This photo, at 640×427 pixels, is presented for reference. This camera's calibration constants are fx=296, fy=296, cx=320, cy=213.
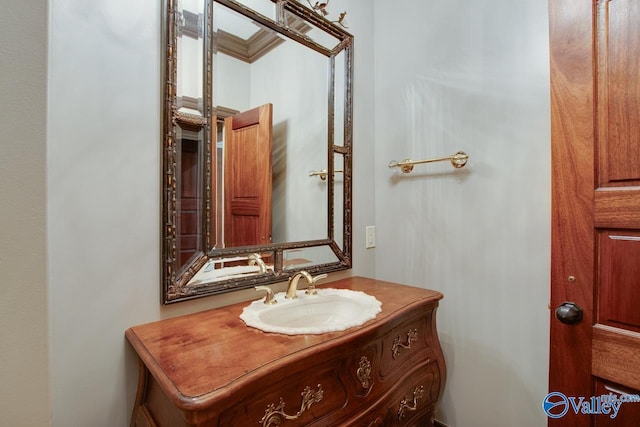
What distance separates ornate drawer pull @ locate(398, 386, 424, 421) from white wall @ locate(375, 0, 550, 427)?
0.36 metres

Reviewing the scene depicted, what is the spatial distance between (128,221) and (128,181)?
12cm

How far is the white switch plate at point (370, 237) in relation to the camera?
1631mm

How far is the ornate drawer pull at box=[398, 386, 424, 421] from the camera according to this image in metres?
1.02

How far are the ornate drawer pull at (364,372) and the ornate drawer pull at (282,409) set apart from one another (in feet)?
0.47

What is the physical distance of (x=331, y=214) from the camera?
1.45 metres

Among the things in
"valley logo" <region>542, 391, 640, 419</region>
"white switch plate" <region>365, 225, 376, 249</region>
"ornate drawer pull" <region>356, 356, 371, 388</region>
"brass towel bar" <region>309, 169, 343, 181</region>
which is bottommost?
"valley logo" <region>542, 391, 640, 419</region>

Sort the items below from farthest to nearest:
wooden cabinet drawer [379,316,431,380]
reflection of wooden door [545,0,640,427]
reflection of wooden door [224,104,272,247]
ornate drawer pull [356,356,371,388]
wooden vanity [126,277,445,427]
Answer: reflection of wooden door [224,104,272,247], wooden cabinet drawer [379,316,431,380], ornate drawer pull [356,356,371,388], reflection of wooden door [545,0,640,427], wooden vanity [126,277,445,427]

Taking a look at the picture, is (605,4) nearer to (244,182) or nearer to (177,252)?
(244,182)

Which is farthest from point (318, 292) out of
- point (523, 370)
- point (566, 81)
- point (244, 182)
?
point (566, 81)

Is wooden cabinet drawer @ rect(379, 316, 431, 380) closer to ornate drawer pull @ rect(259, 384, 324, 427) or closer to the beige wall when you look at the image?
ornate drawer pull @ rect(259, 384, 324, 427)

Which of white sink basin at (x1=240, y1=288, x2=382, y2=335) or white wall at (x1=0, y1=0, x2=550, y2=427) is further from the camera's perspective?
white sink basin at (x1=240, y1=288, x2=382, y2=335)

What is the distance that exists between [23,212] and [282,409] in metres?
0.64

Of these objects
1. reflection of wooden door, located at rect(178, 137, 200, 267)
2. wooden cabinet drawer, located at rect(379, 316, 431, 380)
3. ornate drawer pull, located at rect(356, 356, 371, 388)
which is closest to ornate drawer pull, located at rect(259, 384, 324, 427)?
ornate drawer pull, located at rect(356, 356, 371, 388)

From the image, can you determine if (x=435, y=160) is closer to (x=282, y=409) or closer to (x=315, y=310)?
(x=315, y=310)
